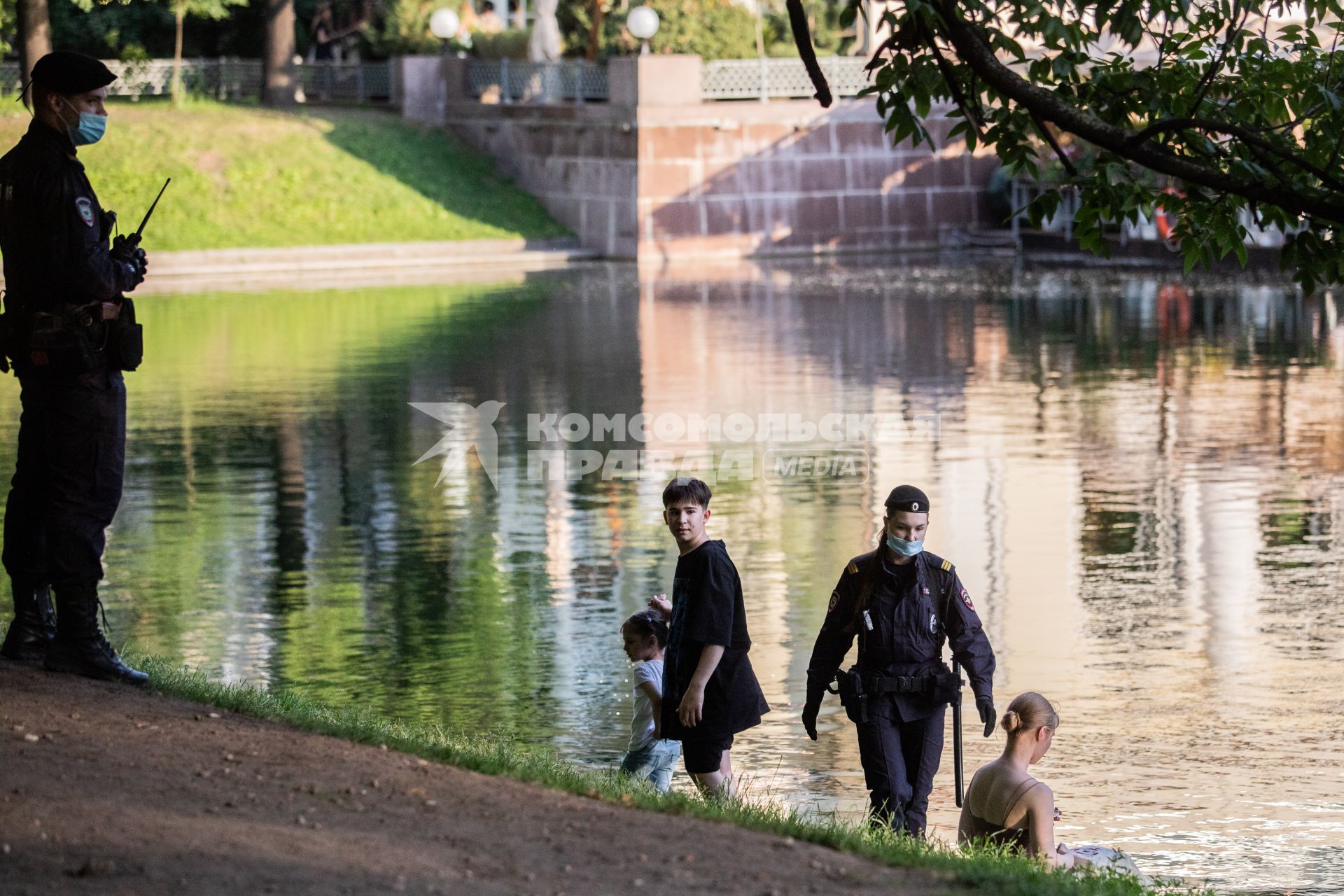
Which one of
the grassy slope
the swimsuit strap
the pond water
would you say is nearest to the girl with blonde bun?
the swimsuit strap

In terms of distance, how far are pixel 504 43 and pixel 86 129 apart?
36636 mm

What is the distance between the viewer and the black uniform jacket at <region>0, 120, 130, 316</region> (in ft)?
22.1

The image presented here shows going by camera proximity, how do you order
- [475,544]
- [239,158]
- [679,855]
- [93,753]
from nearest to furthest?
[679,855], [93,753], [475,544], [239,158]

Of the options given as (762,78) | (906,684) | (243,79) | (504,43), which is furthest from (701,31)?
(906,684)

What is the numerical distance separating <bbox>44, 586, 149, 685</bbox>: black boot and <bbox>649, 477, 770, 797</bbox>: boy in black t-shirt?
6.40ft

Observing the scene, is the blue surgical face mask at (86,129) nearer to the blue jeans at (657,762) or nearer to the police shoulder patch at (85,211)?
the police shoulder patch at (85,211)

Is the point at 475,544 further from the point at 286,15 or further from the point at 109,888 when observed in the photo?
the point at 286,15

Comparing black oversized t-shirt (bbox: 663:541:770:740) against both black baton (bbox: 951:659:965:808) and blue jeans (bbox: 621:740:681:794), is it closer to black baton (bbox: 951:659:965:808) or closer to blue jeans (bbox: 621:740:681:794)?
blue jeans (bbox: 621:740:681:794)

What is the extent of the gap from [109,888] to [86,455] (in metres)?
2.39

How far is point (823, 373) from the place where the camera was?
20.5 m

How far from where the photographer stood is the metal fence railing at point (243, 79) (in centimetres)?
4269

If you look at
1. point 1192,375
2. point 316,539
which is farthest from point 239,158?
point 316,539

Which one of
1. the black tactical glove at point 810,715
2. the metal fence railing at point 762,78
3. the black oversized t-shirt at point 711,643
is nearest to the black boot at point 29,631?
the black oversized t-shirt at point 711,643

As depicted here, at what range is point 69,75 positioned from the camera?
22.4 feet
